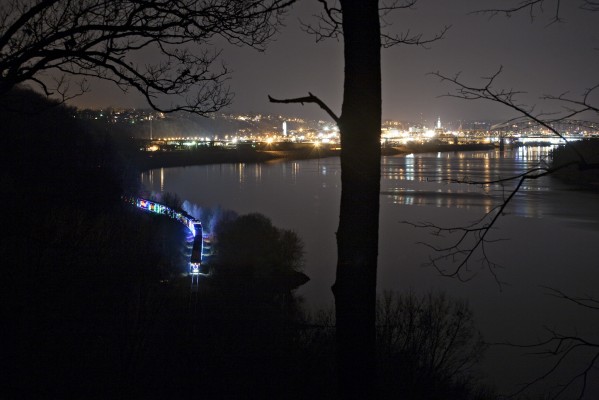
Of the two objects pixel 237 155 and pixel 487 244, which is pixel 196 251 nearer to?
pixel 487 244

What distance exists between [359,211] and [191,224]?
19.9 m

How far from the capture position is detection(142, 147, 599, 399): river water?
13.4m

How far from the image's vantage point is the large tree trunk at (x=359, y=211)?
2637 mm

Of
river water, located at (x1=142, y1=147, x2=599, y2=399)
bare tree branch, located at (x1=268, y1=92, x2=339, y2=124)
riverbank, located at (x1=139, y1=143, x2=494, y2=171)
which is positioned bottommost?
river water, located at (x1=142, y1=147, x2=599, y2=399)

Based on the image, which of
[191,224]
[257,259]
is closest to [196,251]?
[257,259]

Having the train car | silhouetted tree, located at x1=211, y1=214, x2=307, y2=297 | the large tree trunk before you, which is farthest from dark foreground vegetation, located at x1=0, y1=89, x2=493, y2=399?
the large tree trunk

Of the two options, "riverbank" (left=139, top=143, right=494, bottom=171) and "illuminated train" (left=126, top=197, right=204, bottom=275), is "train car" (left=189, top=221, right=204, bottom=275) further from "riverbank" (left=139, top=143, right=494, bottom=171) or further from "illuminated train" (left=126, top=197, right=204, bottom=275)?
"riverbank" (left=139, top=143, right=494, bottom=171)

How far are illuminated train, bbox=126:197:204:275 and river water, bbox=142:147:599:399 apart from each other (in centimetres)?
312

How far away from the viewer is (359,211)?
2.68m

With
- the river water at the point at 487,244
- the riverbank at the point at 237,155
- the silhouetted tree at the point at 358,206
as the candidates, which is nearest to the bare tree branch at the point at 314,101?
the silhouetted tree at the point at 358,206

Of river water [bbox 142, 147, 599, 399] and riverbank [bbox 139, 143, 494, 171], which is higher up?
riverbank [bbox 139, 143, 494, 171]

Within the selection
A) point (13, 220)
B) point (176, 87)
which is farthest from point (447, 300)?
point (176, 87)

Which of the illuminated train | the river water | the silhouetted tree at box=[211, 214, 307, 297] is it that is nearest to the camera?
the river water

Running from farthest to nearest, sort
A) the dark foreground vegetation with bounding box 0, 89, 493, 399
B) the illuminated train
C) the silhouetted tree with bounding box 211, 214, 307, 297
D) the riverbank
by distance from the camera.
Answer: the riverbank, the silhouetted tree with bounding box 211, 214, 307, 297, the illuminated train, the dark foreground vegetation with bounding box 0, 89, 493, 399
